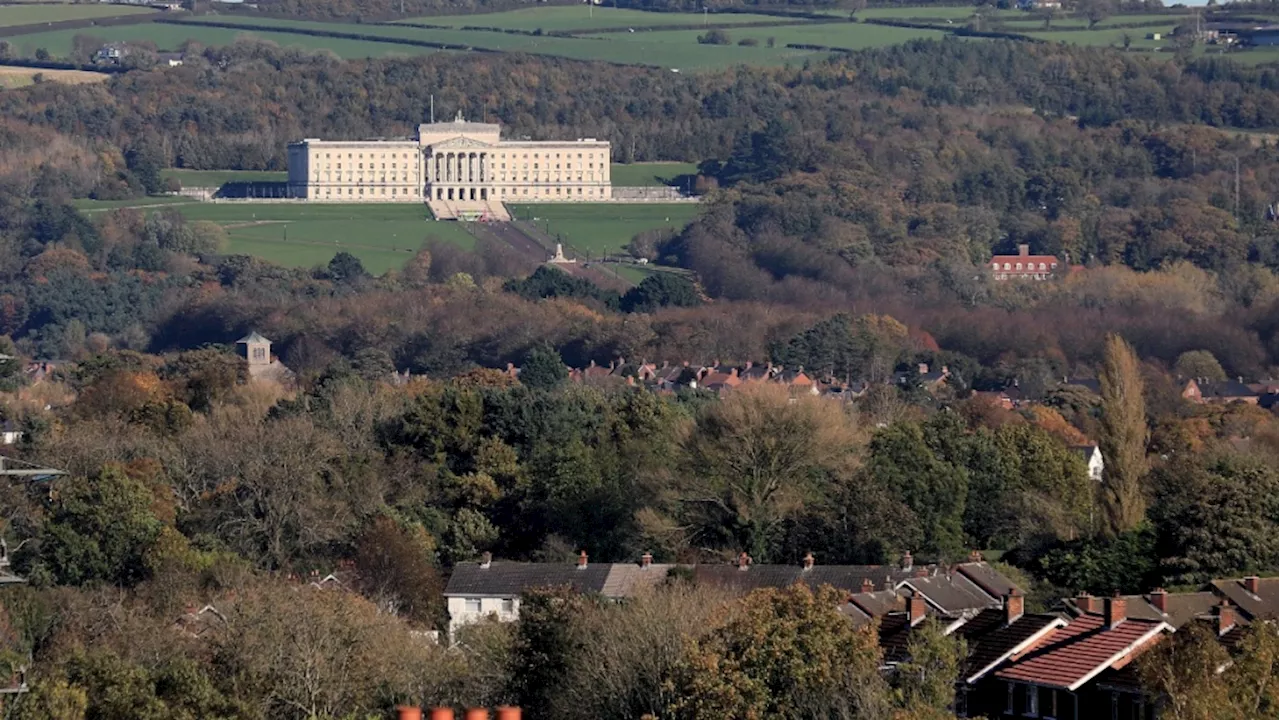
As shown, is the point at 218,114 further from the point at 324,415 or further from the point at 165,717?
the point at 165,717

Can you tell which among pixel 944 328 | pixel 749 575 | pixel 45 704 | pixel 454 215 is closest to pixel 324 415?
pixel 749 575

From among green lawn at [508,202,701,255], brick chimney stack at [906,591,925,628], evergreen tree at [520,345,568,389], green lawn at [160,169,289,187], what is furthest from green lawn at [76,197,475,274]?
brick chimney stack at [906,591,925,628]

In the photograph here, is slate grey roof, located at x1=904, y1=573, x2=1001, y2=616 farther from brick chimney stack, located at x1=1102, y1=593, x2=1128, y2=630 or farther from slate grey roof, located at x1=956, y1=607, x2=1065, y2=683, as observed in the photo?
brick chimney stack, located at x1=1102, y1=593, x2=1128, y2=630

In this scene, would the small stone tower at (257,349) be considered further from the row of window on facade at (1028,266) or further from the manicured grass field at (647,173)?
the manicured grass field at (647,173)

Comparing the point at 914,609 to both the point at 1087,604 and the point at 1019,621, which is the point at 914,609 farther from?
the point at 1087,604

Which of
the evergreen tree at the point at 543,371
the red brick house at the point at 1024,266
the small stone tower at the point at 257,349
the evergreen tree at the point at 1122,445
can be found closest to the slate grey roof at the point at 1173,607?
the evergreen tree at the point at 1122,445

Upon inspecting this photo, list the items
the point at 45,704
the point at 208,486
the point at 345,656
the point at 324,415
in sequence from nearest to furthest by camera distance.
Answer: the point at 45,704, the point at 345,656, the point at 208,486, the point at 324,415
